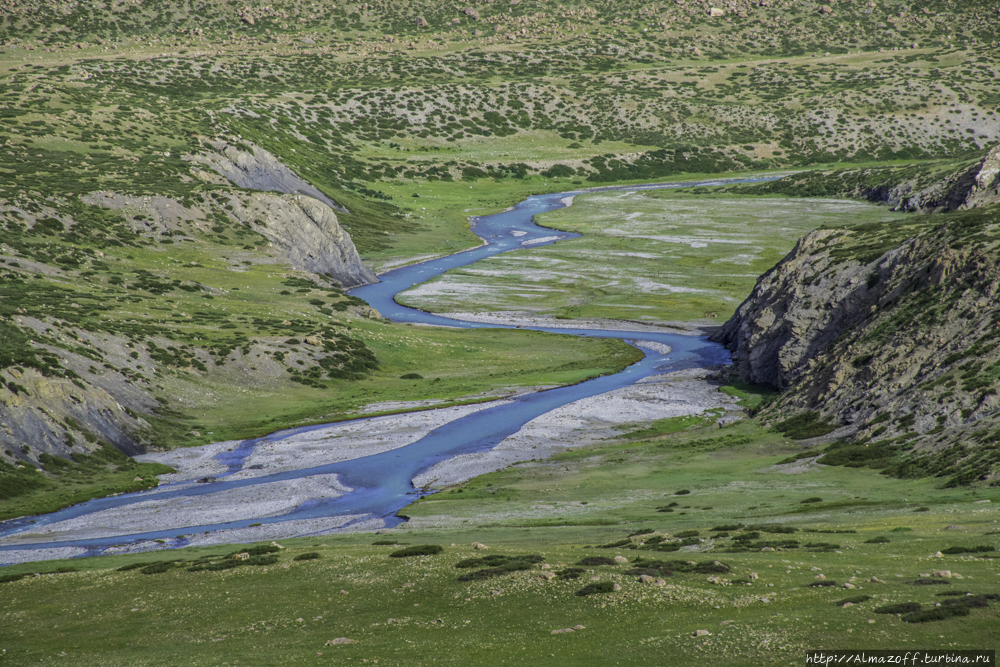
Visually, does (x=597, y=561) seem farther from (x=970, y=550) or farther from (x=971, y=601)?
(x=971, y=601)

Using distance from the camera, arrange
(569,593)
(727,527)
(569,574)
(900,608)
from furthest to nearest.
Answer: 1. (727,527)
2. (569,574)
3. (569,593)
4. (900,608)

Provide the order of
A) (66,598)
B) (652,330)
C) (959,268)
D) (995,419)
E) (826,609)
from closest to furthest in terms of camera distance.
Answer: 1. (826,609)
2. (66,598)
3. (995,419)
4. (959,268)
5. (652,330)

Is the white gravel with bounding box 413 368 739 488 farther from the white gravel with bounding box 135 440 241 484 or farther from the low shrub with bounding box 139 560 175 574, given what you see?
the low shrub with bounding box 139 560 175 574

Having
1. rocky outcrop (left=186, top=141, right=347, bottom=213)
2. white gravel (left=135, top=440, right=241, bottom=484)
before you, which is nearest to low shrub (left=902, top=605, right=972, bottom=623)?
white gravel (left=135, top=440, right=241, bottom=484)

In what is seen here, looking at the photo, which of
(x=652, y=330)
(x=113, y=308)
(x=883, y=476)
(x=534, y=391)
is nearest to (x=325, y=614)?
(x=883, y=476)

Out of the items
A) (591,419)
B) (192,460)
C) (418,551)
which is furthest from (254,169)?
(418,551)

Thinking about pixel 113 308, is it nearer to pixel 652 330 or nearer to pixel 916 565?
pixel 652 330
